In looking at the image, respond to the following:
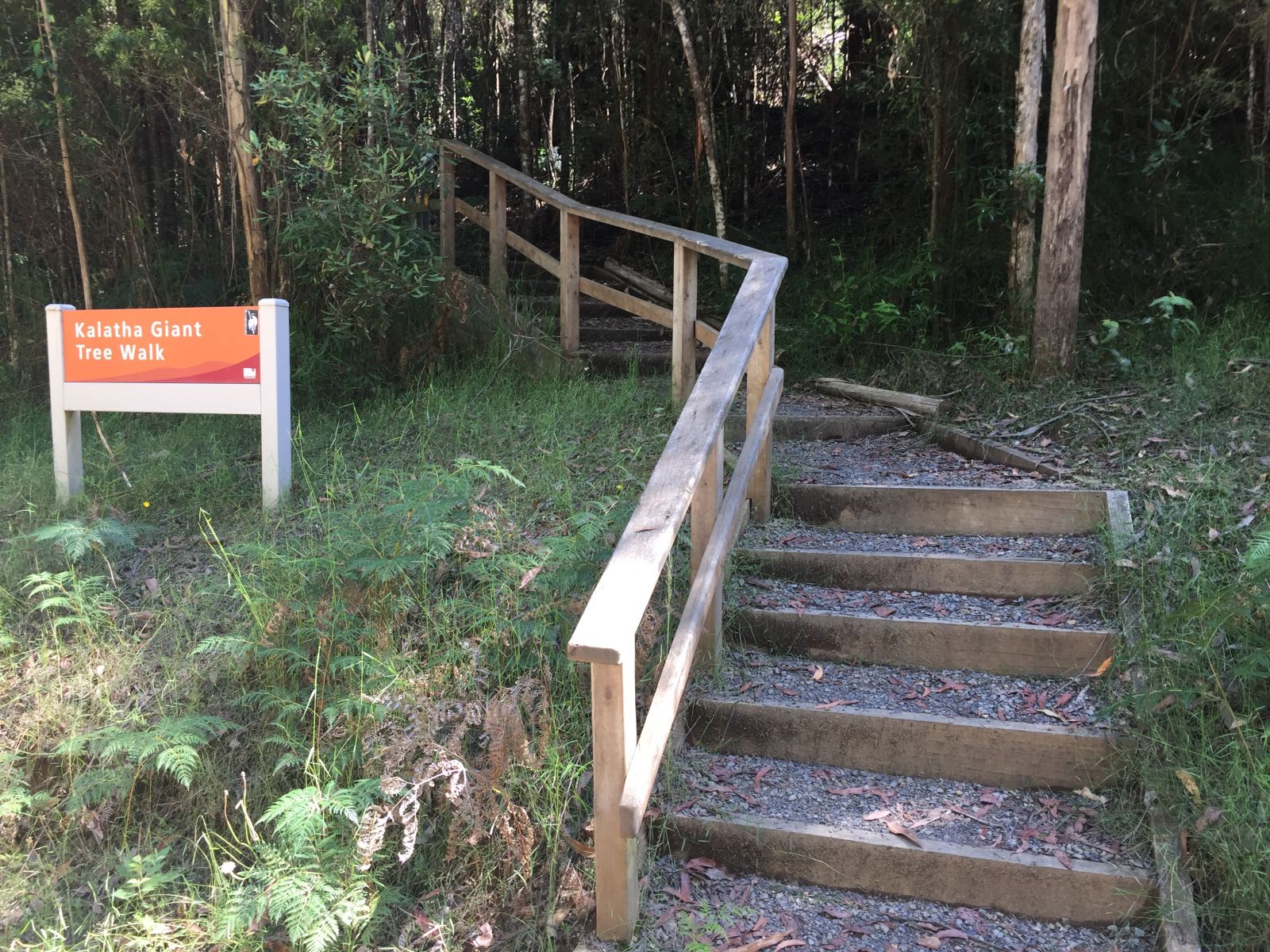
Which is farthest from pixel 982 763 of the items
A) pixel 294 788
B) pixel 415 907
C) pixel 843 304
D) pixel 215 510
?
pixel 843 304

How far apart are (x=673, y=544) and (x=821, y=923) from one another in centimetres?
121

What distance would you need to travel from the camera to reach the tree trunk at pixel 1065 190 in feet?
16.9

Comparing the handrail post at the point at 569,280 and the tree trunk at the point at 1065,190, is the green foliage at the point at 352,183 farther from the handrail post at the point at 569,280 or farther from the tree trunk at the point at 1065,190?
the tree trunk at the point at 1065,190

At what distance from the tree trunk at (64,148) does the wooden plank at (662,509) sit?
5.69 m

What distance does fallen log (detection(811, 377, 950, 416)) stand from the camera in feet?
17.6

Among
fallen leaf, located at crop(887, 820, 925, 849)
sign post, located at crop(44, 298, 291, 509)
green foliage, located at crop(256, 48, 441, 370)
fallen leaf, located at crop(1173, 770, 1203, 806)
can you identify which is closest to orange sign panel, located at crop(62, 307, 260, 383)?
sign post, located at crop(44, 298, 291, 509)

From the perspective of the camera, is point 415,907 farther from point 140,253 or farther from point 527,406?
point 140,253

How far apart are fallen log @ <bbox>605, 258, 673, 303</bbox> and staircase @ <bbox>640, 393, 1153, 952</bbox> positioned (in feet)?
13.0

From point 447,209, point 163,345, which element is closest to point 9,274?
point 447,209

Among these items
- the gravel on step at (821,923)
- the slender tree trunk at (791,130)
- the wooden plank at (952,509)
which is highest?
the slender tree trunk at (791,130)

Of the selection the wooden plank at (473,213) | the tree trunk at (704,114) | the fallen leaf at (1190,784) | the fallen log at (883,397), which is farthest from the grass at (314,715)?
the tree trunk at (704,114)

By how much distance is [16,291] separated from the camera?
7711 millimetres

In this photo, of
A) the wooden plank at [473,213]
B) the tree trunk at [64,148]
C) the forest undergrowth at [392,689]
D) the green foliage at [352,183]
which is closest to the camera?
the forest undergrowth at [392,689]

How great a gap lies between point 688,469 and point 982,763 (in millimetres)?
1291
